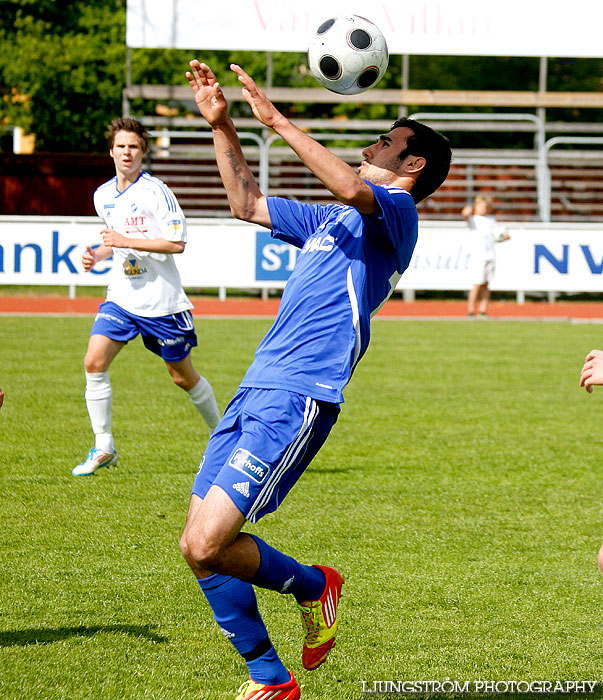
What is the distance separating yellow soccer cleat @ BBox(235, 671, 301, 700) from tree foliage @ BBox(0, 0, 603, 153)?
99.1ft

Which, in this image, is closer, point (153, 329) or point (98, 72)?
point (153, 329)

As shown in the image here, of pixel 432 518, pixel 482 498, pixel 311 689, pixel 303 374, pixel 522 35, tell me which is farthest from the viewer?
pixel 522 35

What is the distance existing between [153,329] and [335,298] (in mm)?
3598

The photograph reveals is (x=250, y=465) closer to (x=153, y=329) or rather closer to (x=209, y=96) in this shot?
(x=209, y=96)

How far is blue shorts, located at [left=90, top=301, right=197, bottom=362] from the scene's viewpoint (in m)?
7.08

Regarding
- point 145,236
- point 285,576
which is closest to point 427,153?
point 285,576

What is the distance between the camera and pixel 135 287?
7164mm

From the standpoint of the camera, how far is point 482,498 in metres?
6.68

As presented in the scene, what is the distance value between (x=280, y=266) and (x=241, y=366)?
7.11m

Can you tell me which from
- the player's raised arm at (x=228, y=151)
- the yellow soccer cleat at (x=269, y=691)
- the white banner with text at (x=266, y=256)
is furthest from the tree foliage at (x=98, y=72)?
the yellow soccer cleat at (x=269, y=691)

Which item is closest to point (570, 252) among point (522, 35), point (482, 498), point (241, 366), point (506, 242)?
point (506, 242)

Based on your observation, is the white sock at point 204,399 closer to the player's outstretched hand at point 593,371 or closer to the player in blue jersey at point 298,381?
the player in blue jersey at point 298,381

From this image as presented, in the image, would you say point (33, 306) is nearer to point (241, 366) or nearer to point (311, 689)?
point (241, 366)

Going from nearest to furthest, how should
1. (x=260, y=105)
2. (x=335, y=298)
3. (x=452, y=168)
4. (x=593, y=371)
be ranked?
(x=593, y=371) → (x=260, y=105) → (x=335, y=298) → (x=452, y=168)
